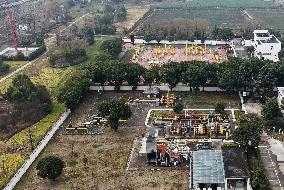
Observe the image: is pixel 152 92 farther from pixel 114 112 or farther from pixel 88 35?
pixel 88 35

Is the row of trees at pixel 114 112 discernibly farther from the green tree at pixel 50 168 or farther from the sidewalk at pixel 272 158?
the sidewalk at pixel 272 158

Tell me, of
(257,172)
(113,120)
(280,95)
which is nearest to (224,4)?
(280,95)

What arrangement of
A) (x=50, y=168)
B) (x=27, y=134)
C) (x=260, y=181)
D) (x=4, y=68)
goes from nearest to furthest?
1. (x=260, y=181)
2. (x=50, y=168)
3. (x=27, y=134)
4. (x=4, y=68)

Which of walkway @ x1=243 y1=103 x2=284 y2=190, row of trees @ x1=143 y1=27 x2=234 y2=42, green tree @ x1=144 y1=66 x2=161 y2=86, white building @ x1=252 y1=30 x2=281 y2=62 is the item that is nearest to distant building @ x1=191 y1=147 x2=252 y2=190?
walkway @ x1=243 y1=103 x2=284 y2=190

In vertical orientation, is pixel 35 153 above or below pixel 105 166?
above

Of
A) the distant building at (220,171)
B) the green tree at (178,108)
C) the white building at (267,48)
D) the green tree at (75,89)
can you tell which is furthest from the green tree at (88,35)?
the distant building at (220,171)

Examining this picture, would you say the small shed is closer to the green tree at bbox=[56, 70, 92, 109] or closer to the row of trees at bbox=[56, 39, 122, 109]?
the row of trees at bbox=[56, 39, 122, 109]
